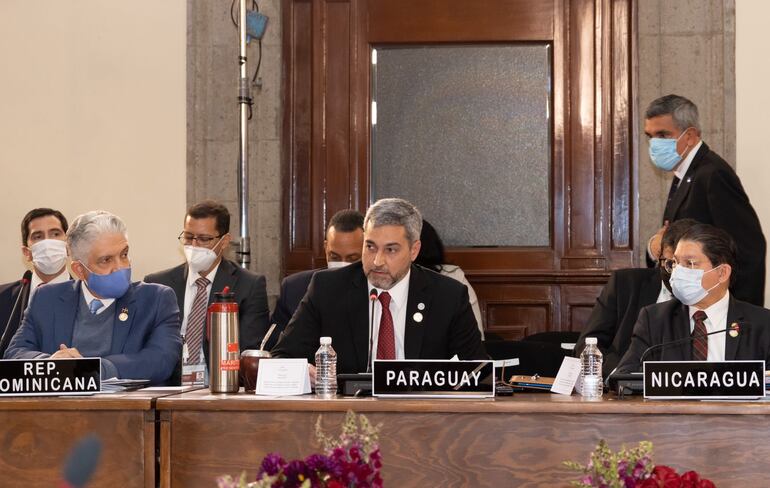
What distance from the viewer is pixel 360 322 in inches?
140

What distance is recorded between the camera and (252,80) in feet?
18.6

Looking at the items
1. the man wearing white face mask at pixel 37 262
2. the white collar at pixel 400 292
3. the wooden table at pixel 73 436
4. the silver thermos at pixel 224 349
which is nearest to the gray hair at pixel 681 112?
the white collar at pixel 400 292

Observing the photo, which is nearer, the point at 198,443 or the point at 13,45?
the point at 198,443

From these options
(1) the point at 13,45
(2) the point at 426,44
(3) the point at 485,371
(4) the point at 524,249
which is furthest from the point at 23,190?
(3) the point at 485,371

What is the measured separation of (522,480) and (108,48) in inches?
158

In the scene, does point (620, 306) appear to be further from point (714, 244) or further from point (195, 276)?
point (195, 276)

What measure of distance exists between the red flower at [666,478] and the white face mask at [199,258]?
Result: 3524mm

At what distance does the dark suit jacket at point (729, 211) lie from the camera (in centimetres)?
440

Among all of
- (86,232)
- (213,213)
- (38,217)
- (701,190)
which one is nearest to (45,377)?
(86,232)

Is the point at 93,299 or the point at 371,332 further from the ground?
the point at 93,299

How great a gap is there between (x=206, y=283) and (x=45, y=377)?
6.14 ft

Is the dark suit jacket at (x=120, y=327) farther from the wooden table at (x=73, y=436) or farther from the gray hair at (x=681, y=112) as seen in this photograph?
the gray hair at (x=681, y=112)

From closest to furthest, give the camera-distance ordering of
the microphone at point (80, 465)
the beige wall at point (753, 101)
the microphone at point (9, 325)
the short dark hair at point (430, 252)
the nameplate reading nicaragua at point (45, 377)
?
the microphone at point (80, 465), the nameplate reading nicaragua at point (45, 377), the microphone at point (9, 325), the short dark hair at point (430, 252), the beige wall at point (753, 101)

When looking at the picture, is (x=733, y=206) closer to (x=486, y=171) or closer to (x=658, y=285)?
(x=658, y=285)
